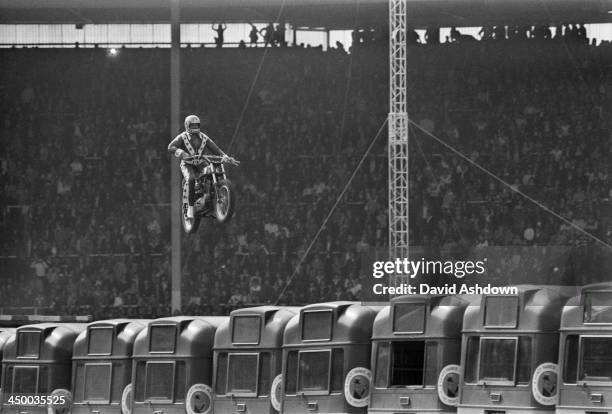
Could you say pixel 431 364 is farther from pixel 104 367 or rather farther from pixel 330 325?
pixel 104 367

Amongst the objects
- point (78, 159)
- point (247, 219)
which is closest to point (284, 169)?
point (247, 219)

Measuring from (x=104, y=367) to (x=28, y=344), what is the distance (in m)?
1.39

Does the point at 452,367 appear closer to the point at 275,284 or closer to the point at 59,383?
the point at 59,383

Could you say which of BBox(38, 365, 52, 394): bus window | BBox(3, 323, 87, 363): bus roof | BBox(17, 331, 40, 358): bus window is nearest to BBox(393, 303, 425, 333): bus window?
BBox(3, 323, 87, 363): bus roof

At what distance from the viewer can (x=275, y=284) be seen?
27172mm

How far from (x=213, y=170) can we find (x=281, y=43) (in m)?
9.65

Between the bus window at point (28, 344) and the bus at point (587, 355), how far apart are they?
7.98 meters

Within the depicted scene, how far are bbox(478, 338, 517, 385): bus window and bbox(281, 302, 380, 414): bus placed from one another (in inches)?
63.6

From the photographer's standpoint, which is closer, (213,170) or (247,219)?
(213,170)

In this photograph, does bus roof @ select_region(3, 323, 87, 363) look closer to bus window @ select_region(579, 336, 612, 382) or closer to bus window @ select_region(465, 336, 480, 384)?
bus window @ select_region(465, 336, 480, 384)

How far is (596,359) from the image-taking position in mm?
15570

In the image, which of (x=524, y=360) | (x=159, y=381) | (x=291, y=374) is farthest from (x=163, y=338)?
(x=524, y=360)

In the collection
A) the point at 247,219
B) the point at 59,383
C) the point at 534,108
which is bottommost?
the point at 59,383

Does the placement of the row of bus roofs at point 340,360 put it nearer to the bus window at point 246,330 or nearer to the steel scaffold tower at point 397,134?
the bus window at point 246,330
